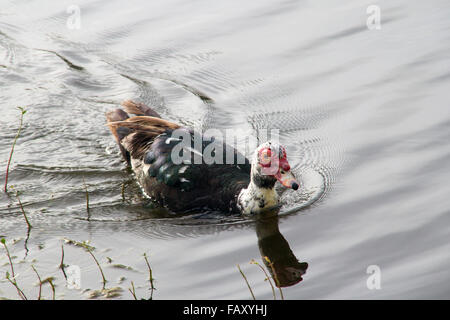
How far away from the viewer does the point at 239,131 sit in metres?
8.17

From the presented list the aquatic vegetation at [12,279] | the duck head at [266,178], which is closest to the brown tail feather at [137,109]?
the duck head at [266,178]

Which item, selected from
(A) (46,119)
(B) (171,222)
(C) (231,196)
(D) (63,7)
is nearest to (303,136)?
(C) (231,196)

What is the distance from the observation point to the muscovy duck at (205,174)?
6.31 meters

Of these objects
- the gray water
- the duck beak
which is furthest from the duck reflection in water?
the duck beak

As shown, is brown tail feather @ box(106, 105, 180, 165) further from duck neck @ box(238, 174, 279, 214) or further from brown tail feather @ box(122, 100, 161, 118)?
duck neck @ box(238, 174, 279, 214)

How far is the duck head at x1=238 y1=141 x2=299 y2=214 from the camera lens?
6.23 meters

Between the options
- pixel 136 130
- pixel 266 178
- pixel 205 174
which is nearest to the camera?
pixel 266 178

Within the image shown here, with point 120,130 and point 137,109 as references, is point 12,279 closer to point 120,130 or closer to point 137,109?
point 120,130

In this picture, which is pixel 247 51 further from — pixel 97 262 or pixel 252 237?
pixel 97 262

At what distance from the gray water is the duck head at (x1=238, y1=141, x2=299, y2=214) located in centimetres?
17

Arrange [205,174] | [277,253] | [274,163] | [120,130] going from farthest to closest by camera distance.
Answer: [120,130] < [205,174] < [274,163] < [277,253]

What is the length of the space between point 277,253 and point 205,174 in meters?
1.22

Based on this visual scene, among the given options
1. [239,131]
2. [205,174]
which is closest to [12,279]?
[205,174]

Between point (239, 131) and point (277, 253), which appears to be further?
point (239, 131)
